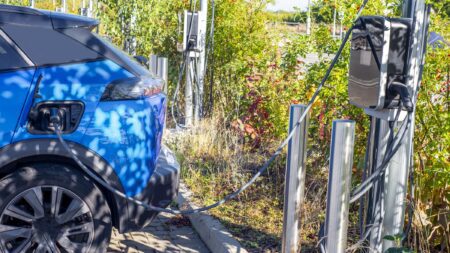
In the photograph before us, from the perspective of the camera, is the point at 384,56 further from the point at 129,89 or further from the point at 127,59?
the point at 127,59

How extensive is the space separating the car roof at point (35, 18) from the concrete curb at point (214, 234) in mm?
2015

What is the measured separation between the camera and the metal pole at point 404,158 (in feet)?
12.8

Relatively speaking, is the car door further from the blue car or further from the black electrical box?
the black electrical box

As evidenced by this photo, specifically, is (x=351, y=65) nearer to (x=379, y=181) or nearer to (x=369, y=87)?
(x=369, y=87)

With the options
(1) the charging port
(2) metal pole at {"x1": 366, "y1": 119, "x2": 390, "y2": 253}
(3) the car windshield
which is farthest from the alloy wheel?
(2) metal pole at {"x1": 366, "y1": 119, "x2": 390, "y2": 253}

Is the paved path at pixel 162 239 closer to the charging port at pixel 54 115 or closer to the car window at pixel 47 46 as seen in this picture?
the charging port at pixel 54 115

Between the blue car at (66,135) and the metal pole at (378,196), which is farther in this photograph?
the blue car at (66,135)

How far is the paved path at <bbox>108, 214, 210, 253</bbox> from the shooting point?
18.2 ft

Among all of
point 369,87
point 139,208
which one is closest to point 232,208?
point 139,208

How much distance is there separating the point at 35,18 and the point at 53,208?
53.1 inches


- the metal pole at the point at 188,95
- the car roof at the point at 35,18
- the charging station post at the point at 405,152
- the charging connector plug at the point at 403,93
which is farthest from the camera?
the metal pole at the point at 188,95

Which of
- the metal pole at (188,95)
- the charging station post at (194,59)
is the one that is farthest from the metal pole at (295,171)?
the metal pole at (188,95)

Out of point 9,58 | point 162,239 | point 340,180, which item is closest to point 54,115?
point 9,58

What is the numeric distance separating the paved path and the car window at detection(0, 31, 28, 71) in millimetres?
1772
